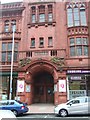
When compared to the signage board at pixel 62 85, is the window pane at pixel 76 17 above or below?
above

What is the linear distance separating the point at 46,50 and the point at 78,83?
539 centimetres

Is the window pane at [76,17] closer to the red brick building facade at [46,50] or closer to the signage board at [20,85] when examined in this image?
the red brick building facade at [46,50]

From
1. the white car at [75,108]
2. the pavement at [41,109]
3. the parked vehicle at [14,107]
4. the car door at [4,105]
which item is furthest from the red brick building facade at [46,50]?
the white car at [75,108]

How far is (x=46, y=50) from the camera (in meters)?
22.0

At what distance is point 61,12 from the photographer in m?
24.0

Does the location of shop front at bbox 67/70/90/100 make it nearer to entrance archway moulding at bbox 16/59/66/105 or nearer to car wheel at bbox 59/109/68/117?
entrance archway moulding at bbox 16/59/66/105

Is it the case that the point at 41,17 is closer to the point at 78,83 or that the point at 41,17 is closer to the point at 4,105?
the point at 78,83

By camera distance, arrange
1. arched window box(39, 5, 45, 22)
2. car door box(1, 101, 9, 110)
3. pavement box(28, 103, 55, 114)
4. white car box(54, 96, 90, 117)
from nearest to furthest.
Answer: white car box(54, 96, 90, 117) → car door box(1, 101, 9, 110) → pavement box(28, 103, 55, 114) → arched window box(39, 5, 45, 22)

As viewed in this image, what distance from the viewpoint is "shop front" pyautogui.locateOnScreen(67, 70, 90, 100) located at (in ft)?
68.2

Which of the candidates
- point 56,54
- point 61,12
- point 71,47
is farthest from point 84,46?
point 61,12

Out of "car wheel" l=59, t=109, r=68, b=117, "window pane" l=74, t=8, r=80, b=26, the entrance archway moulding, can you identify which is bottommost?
"car wheel" l=59, t=109, r=68, b=117

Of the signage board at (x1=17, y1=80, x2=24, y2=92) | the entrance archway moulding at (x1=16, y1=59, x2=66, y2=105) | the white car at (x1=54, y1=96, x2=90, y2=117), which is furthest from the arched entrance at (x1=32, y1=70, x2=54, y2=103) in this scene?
the white car at (x1=54, y1=96, x2=90, y2=117)

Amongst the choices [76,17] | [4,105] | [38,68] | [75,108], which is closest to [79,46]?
[76,17]

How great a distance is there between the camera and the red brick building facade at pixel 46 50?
20.9 meters
